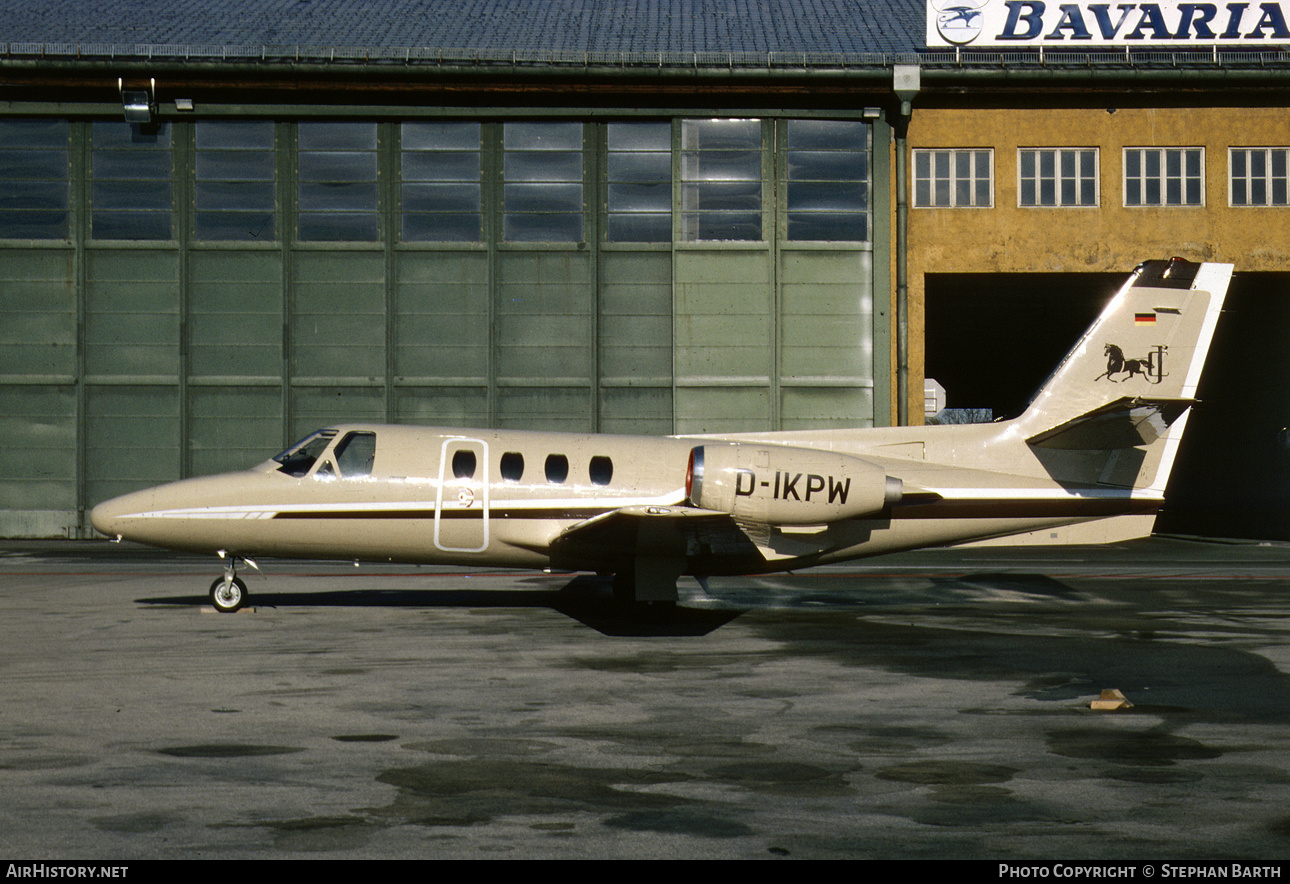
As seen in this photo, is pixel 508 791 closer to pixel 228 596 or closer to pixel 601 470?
pixel 601 470

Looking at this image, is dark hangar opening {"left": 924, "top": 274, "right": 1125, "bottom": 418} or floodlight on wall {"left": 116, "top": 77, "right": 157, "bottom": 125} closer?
floodlight on wall {"left": 116, "top": 77, "right": 157, "bottom": 125}

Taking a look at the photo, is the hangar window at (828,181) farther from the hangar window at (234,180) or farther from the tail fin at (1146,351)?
the tail fin at (1146,351)

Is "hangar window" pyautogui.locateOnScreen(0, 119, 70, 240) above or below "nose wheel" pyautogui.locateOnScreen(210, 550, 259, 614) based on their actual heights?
above

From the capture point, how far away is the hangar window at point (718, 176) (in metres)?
32.5

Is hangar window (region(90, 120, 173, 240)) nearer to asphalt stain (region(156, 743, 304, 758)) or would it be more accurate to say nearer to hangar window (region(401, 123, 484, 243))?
hangar window (region(401, 123, 484, 243))

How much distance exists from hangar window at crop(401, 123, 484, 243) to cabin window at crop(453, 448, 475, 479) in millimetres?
16727

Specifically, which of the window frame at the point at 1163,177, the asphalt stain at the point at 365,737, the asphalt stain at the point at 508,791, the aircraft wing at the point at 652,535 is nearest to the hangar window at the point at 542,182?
the window frame at the point at 1163,177

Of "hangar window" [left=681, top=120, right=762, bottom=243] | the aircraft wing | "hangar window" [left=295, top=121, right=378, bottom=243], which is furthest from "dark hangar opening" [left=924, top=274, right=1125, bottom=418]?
"hangar window" [left=295, top=121, right=378, bottom=243]

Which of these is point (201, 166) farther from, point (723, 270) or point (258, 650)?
point (258, 650)

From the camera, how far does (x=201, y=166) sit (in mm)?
32125

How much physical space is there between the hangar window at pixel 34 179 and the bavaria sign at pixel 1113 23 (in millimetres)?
23903

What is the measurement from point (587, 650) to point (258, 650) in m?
3.70

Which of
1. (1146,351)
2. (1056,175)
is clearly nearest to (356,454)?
(1146,351)

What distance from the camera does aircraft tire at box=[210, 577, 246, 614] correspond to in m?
16.7
